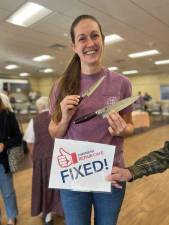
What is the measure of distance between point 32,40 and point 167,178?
16.2 feet

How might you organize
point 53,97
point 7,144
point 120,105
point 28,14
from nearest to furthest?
1. point 120,105
2. point 53,97
3. point 7,144
4. point 28,14

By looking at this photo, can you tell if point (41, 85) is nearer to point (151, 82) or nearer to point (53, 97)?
point (151, 82)

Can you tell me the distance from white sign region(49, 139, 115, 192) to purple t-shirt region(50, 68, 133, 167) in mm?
49

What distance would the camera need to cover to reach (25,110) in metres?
13.1

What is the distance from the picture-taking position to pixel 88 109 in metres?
1.04

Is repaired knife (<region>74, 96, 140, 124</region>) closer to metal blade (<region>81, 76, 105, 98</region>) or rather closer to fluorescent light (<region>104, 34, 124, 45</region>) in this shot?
metal blade (<region>81, 76, 105, 98</region>)

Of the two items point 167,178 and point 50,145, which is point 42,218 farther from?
point 167,178

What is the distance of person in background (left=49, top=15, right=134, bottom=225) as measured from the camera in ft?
3.39

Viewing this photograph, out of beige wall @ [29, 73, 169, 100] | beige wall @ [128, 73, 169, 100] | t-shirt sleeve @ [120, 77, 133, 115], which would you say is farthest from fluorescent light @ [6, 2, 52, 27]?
beige wall @ [128, 73, 169, 100]

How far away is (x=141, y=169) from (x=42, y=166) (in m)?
1.48

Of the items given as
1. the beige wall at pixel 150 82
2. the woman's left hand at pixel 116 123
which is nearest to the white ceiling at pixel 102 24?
the woman's left hand at pixel 116 123

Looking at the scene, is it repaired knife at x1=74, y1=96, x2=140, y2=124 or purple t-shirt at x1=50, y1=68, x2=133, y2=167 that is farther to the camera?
purple t-shirt at x1=50, y1=68, x2=133, y2=167

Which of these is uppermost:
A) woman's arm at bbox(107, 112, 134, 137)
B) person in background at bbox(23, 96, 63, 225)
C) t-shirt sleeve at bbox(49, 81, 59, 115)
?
t-shirt sleeve at bbox(49, 81, 59, 115)

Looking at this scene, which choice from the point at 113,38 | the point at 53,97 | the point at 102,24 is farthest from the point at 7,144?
the point at 113,38
